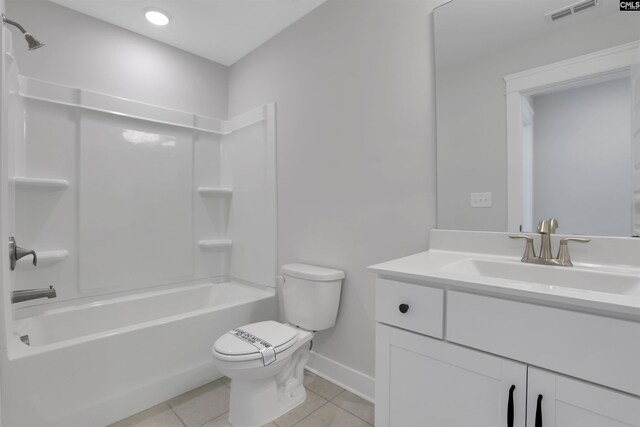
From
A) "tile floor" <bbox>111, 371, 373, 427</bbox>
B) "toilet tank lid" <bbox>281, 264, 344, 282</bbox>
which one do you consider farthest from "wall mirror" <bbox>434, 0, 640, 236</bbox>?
"tile floor" <bbox>111, 371, 373, 427</bbox>

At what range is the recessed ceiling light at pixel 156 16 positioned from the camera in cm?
212

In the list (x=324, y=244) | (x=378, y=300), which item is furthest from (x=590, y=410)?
(x=324, y=244)

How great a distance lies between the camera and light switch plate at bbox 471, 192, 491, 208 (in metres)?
1.40

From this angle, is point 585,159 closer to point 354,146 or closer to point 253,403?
point 354,146

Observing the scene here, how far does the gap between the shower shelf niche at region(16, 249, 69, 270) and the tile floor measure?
109cm

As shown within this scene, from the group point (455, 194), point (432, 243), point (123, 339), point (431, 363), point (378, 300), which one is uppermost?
point (455, 194)

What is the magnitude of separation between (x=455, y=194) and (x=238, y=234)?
1891 millimetres

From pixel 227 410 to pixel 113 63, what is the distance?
252 centimetres

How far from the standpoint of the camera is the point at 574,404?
737 millimetres

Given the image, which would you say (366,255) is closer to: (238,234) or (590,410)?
(590,410)

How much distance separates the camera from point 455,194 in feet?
4.89

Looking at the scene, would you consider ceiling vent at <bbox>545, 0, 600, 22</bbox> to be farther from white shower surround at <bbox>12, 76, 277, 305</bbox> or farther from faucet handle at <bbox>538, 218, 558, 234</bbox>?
white shower surround at <bbox>12, 76, 277, 305</bbox>

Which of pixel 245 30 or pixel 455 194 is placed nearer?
pixel 455 194

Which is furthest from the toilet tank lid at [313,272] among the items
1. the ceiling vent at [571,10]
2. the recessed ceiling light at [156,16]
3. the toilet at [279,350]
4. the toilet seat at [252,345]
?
the recessed ceiling light at [156,16]
